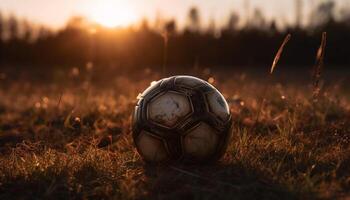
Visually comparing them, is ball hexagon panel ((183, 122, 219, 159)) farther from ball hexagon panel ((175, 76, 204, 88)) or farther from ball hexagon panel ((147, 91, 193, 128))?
ball hexagon panel ((175, 76, 204, 88))

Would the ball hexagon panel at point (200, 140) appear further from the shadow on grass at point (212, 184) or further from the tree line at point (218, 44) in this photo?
the tree line at point (218, 44)

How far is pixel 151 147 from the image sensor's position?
Result: 4160 millimetres

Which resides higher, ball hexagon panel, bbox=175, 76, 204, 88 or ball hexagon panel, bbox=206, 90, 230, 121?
ball hexagon panel, bbox=175, 76, 204, 88

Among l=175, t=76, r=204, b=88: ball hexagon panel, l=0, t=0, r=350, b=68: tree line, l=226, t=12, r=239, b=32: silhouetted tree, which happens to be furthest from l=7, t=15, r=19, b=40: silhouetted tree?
l=175, t=76, r=204, b=88: ball hexagon panel

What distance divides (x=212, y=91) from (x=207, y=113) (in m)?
0.25

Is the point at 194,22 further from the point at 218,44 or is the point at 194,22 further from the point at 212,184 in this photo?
the point at 212,184

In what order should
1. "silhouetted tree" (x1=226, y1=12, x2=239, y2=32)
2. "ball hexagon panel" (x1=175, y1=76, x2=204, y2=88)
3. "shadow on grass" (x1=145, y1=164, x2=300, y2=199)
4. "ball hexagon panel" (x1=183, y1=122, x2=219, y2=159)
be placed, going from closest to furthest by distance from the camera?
"shadow on grass" (x1=145, y1=164, x2=300, y2=199)
"ball hexagon panel" (x1=183, y1=122, x2=219, y2=159)
"ball hexagon panel" (x1=175, y1=76, x2=204, y2=88)
"silhouetted tree" (x1=226, y1=12, x2=239, y2=32)

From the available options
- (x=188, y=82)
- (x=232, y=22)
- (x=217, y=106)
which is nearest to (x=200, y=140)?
(x=217, y=106)

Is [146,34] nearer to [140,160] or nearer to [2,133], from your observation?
[2,133]

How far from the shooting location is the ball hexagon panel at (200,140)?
13.2 feet

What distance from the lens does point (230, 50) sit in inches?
766

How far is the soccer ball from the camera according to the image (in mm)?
4035

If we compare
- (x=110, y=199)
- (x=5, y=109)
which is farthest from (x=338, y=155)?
(x=5, y=109)

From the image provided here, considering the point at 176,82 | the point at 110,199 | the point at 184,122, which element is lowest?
the point at 110,199
